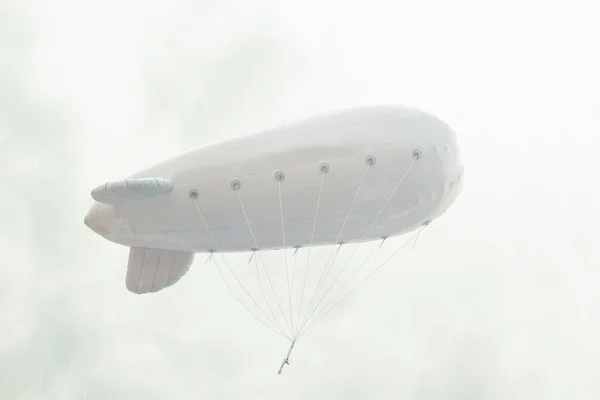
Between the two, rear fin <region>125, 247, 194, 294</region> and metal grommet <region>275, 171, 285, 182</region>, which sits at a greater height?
metal grommet <region>275, 171, 285, 182</region>

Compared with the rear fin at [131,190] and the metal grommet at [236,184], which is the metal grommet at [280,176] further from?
the rear fin at [131,190]

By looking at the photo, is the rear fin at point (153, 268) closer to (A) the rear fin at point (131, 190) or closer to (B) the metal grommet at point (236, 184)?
(A) the rear fin at point (131, 190)

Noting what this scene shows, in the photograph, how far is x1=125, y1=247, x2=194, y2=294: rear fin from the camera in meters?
26.7

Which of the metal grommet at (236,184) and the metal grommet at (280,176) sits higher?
the metal grommet at (280,176)

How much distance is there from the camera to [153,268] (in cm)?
2675

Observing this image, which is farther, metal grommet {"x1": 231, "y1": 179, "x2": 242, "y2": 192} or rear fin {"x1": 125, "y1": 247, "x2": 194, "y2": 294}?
rear fin {"x1": 125, "y1": 247, "x2": 194, "y2": 294}

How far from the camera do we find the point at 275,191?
23219 mm

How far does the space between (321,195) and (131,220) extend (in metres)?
9.10

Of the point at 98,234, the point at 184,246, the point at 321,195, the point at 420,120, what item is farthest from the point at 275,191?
the point at 98,234

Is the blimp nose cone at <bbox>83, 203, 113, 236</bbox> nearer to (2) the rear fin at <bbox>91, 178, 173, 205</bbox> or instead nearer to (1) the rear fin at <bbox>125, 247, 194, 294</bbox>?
(2) the rear fin at <bbox>91, 178, 173, 205</bbox>

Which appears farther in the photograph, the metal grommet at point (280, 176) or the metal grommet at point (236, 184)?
the metal grommet at point (236, 184)

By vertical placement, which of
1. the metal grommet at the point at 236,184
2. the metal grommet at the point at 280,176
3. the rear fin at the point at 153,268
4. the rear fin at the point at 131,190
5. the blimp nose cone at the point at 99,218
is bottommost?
the rear fin at the point at 153,268

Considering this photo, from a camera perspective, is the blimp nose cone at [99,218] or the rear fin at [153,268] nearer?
the blimp nose cone at [99,218]

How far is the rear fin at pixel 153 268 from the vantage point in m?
26.7
